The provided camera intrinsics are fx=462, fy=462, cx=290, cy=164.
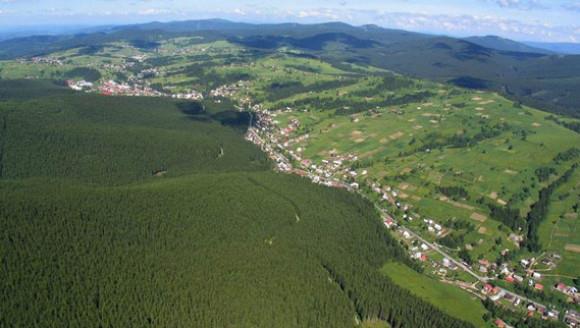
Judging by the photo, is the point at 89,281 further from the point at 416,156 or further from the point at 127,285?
the point at 416,156

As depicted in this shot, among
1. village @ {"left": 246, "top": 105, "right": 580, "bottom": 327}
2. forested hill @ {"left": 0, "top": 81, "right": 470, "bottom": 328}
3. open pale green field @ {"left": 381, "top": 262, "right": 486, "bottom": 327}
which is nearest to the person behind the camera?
forested hill @ {"left": 0, "top": 81, "right": 470, "bottom": 328}

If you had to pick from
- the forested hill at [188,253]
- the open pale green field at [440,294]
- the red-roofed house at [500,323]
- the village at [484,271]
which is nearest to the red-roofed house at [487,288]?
the village at [484,271]

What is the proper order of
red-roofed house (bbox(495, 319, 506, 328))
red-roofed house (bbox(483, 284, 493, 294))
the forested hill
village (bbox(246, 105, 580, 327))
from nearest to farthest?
1. the forested hill
2. red-roofed house (bbox(495, 319, 506, 328))
3. village (bbox(246, 105, 580, 327))
4. red-roofed house (bbox(483, 284, 493, 294))

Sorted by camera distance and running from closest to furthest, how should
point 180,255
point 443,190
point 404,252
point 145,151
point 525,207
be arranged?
point 180,255 → point 404,252 → point 525,207 → point 443,190 → point 145,151

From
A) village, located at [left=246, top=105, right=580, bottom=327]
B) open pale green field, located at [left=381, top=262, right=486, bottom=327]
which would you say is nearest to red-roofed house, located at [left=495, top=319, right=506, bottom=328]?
village, located at [left=246, top=105, right=580, bottom=327]

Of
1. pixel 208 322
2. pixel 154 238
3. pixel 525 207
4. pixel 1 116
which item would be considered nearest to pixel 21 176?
pixel 1 116

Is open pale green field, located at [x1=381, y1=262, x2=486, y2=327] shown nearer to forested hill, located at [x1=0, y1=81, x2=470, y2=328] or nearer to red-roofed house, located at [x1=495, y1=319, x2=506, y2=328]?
red-roofed house, located at [x1=495, y1=319, x2=506, y2=328]
